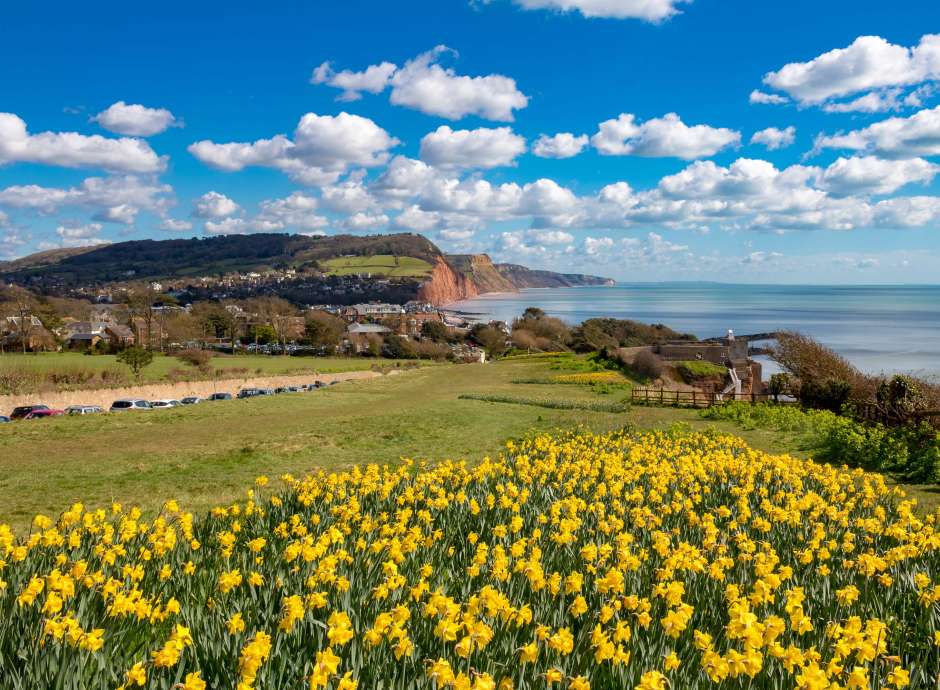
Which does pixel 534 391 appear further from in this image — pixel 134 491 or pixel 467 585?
pixel 467 585

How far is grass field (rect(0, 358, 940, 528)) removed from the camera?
12461 millimetres

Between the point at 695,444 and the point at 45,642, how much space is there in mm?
12851

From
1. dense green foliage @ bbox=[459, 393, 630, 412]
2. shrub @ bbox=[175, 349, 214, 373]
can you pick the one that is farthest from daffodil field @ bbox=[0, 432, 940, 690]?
shrub @ bbox=[175, 349, 214, 373]

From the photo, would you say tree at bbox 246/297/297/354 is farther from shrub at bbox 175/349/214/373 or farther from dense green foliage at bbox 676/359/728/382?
dense green foliage at bbox 676/359/728/382

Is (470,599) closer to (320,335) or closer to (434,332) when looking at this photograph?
(320,335)

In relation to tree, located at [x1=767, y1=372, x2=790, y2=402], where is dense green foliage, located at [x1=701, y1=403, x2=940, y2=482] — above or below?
Answer: above

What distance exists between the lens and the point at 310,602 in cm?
443

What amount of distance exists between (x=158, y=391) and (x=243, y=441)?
22.8 meters

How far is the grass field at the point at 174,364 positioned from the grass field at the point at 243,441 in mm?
18724

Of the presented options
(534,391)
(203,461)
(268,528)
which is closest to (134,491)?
(203,461)

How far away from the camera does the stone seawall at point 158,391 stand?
3325 cm

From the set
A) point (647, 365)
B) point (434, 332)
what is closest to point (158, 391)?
point (647, 365)

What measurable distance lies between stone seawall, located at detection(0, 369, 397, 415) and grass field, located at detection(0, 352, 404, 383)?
1798 millimetres

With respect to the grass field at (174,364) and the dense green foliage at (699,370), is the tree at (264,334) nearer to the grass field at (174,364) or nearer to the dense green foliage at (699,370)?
the grass field at (174,364)
